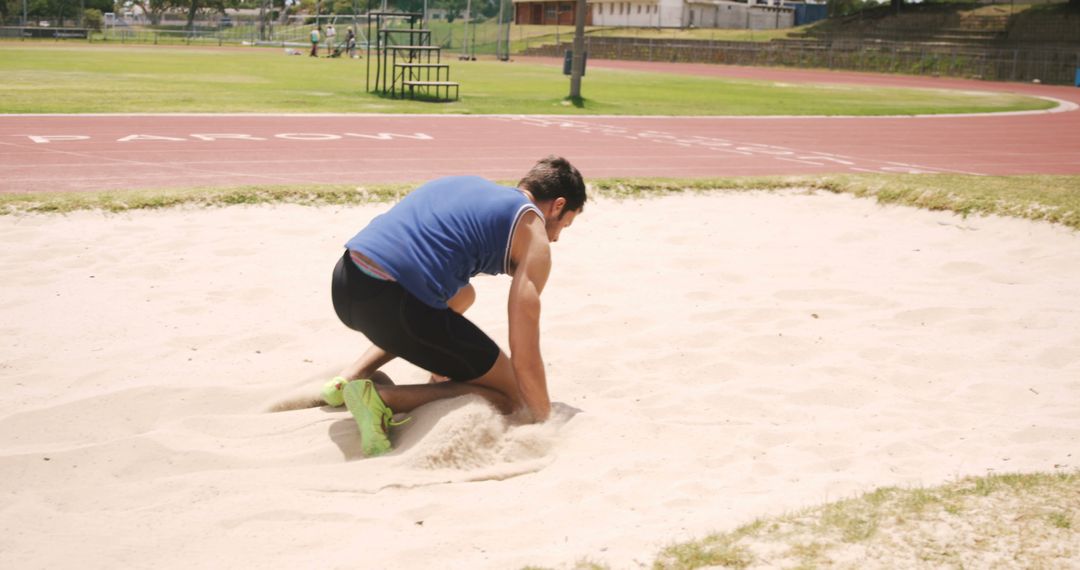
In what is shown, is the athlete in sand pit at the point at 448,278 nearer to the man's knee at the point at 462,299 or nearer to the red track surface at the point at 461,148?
the man's knee at the point at 462,299

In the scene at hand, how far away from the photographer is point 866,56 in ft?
168

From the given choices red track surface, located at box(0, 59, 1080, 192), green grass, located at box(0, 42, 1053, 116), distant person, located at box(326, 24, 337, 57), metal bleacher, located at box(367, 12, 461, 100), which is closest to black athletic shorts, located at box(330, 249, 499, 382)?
red track surface, located at box(0, 59, 1080, 192)

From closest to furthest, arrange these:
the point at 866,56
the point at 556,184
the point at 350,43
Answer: the point at 556,184, the point at 350,43, the point at 866,56

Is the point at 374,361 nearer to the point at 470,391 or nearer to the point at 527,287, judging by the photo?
the point at 470,391

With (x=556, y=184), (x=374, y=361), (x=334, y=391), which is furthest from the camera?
(x=374, y=361)

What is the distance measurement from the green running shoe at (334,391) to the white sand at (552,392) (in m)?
0.09

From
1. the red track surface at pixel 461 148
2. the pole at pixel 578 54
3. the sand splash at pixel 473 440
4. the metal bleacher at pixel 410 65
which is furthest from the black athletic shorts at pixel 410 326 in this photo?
the pole at pixel 578 54

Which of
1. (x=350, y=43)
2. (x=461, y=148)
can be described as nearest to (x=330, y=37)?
(x=350, y=43)

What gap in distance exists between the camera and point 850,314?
6004mm

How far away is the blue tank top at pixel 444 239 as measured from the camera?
3.95 metres

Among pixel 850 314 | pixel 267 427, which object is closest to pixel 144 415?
pixel 267 427

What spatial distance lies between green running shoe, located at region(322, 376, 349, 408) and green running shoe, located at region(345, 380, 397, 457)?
0.31 metres

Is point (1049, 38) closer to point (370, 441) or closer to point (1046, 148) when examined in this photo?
point (1046, 148)

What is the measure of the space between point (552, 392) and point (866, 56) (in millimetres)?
50615
